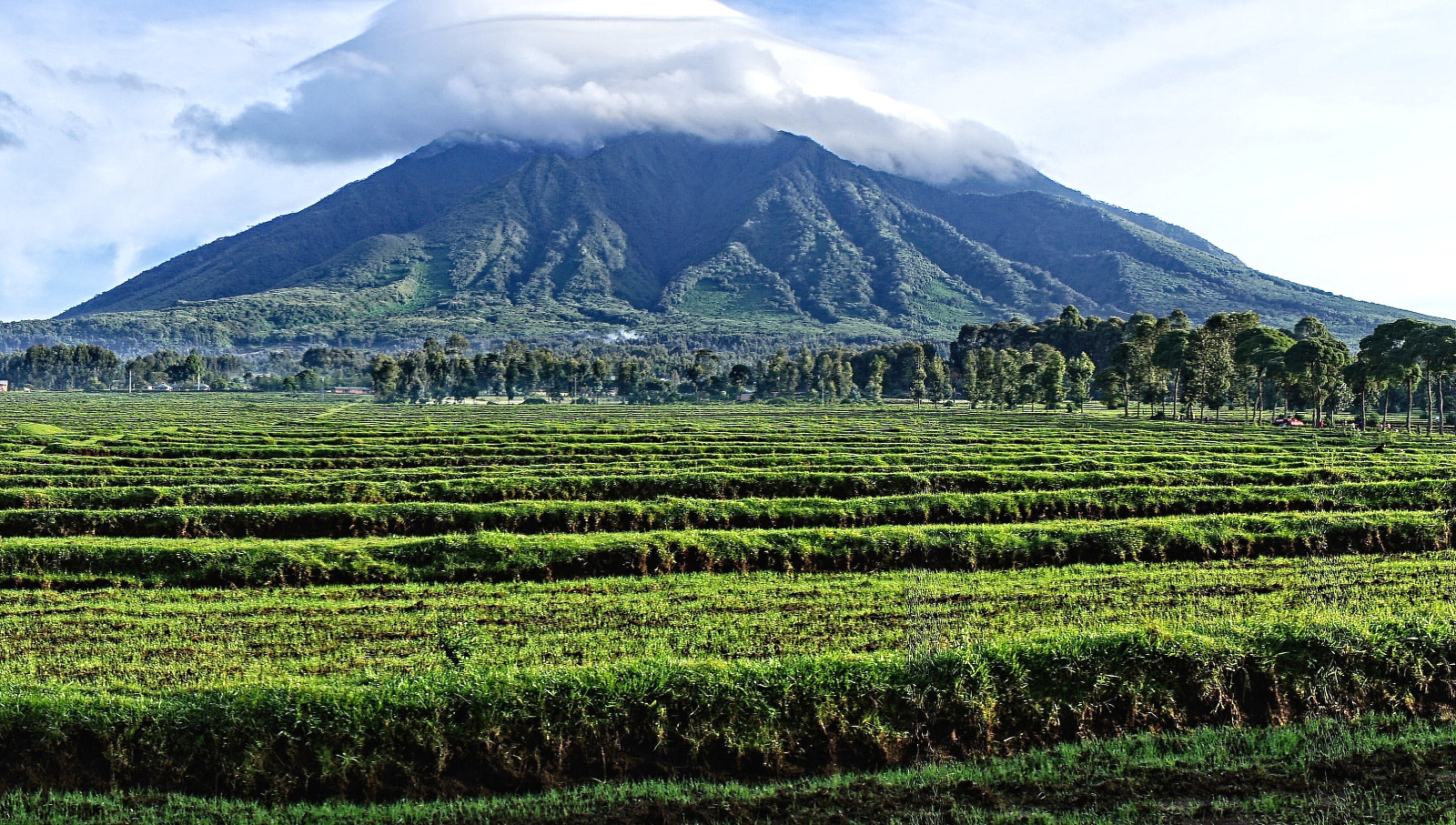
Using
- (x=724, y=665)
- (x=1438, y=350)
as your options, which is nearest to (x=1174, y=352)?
(x=1438, y=350)

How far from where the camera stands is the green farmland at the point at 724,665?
10859mm

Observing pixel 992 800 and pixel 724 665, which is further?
pixel 724 665

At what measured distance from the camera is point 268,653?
14281 mm

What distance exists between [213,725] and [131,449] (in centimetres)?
A: 4348

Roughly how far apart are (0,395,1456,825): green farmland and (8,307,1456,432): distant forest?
190 feet

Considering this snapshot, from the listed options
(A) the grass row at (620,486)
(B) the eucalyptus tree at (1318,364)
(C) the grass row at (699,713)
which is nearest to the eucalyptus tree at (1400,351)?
(B) the eucalyptus tree at (1318,364)

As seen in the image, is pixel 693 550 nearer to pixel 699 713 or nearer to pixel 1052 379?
pixel 699 713

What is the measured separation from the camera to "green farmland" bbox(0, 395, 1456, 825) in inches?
428

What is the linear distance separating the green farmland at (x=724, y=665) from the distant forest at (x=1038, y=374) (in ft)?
190

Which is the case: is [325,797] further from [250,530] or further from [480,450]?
[480,450]

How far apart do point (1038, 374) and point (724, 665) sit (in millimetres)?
105137

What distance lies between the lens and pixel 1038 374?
110 m

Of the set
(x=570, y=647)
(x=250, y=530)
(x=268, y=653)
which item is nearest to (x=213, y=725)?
(x=268, y=653)

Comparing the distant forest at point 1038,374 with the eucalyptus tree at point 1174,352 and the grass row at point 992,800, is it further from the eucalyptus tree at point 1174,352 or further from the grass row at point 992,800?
the grass row at point 992,800
